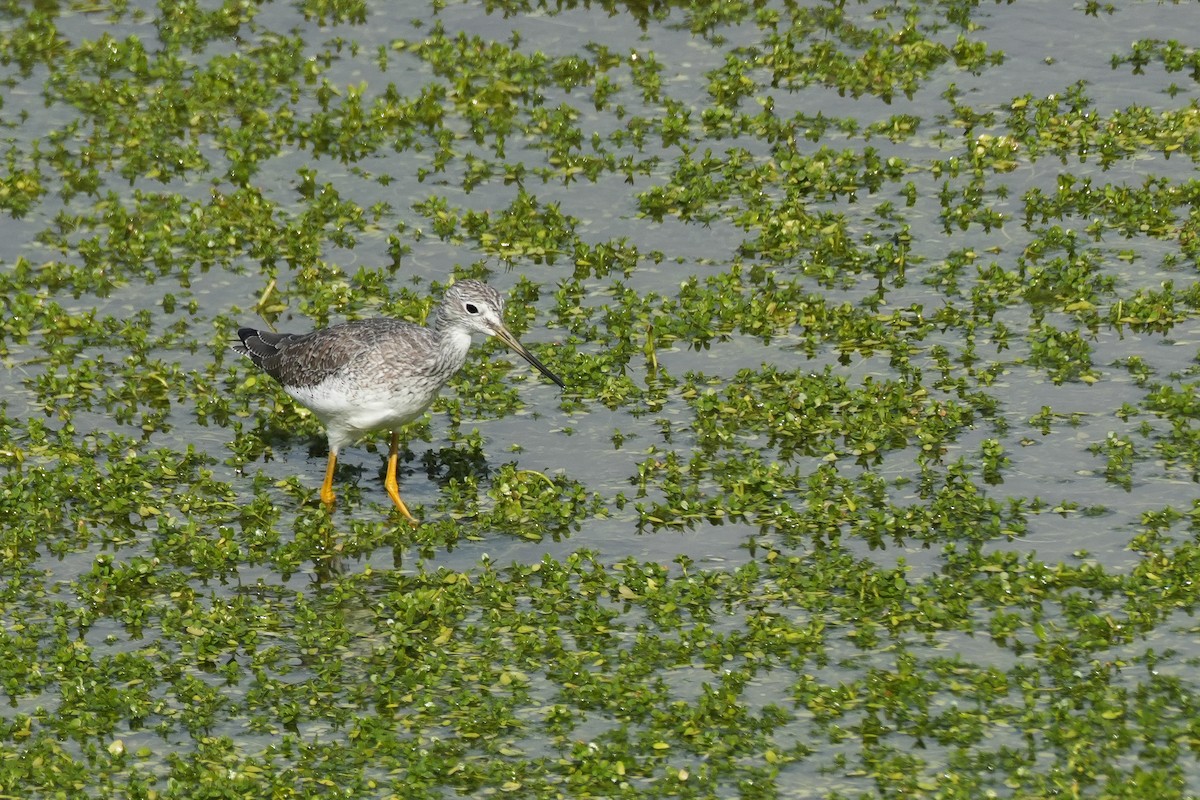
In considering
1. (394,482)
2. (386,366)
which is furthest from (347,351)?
(394,482)

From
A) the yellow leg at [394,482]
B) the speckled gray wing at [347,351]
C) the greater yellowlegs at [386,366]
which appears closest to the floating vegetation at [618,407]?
the yellow leg at [394,482]

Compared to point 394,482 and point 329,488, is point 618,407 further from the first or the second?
point 329,488

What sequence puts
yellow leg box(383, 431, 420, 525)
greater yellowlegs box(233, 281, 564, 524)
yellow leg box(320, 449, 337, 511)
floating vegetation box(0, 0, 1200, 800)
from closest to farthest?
1. floating vegetation box(0, 0, 1200, 800)
2. greater yellowlegs box(233, 281, 564, 524)
3. yellow leg box(383, 431, 420, 525)
4. yellow leg box(320, 449, 337, 511)

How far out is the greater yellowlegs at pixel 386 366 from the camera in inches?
529

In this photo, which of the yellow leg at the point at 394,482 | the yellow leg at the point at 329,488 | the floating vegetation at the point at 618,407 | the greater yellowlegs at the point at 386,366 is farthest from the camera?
the yellow leg at the point at 329,488

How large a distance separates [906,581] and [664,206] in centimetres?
698

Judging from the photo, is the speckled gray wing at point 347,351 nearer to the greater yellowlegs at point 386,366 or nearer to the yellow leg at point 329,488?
the greater yellowlegs at point 386,366

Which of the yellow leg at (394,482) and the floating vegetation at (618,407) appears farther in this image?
the yellow leg at (394,482)

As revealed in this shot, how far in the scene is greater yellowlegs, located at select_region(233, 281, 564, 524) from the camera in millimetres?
13430

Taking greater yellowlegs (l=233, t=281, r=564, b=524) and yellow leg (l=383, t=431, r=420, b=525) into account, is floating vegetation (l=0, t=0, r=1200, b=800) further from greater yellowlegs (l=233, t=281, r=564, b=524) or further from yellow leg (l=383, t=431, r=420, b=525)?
greater yellowlegs (l=233, t=281, r=564, b=524)

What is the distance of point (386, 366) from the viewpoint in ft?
44.1

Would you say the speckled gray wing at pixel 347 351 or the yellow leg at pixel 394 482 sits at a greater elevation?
the speckled gray wing at pixel 347 351

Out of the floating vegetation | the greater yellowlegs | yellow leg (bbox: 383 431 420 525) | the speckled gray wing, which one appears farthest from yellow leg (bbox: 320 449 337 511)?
the speckled gray wing

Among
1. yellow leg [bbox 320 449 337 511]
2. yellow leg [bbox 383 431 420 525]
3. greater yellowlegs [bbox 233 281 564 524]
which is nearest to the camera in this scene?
greater yellowlegs [bbox 233 281 564 524]
